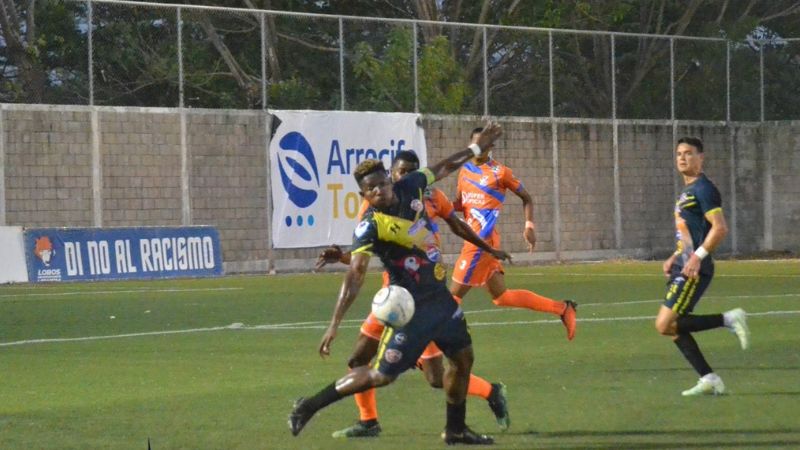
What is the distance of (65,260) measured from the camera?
96.3 ft

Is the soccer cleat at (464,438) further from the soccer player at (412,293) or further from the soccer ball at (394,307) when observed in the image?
the soccer ball at (394,307)

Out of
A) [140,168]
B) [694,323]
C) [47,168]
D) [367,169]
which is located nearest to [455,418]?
[367,169]

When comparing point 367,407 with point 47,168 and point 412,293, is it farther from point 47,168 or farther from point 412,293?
point 47,168

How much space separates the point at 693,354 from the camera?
12703 millimetres

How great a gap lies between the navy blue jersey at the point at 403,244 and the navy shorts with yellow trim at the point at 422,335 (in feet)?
0.31

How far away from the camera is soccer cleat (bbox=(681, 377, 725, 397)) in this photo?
1238cm

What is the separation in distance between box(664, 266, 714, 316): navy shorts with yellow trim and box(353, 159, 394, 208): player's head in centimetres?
383

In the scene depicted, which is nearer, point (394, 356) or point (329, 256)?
point (394, 356)

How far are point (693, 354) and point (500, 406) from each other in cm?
258

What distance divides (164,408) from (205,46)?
21644mm

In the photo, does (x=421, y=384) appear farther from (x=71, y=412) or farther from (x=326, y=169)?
(x=326, y=169)

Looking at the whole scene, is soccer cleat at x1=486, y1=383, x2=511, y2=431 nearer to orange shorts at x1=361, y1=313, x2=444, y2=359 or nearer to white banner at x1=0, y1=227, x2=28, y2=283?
orange shorts at x1=361, y1=313, x2=444, y2=359

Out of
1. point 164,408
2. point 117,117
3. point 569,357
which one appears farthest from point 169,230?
point 164,408

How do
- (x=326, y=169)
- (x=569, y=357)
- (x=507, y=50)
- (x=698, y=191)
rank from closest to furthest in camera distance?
(x=698, y=191), (x=569, y=357), (x=326, y=169), (x=507, y=50)
